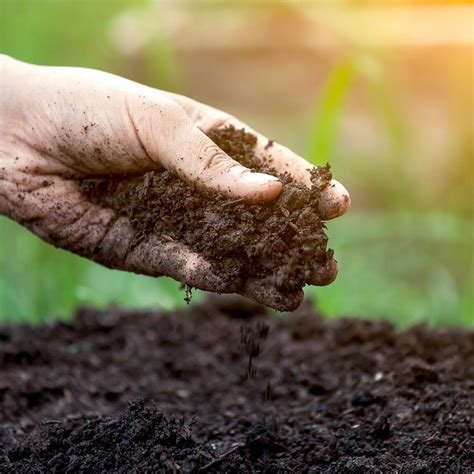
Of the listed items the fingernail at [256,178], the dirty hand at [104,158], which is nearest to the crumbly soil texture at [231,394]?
the dirty hand at [104,158]

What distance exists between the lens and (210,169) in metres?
1.62

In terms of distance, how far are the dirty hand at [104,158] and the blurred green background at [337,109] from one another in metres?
1.06

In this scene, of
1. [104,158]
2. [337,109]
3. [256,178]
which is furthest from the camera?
[337,109]

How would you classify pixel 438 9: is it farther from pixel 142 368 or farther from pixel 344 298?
pixel 142 368

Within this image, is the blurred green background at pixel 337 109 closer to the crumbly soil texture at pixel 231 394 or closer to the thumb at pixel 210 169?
the crumbly soil texture at pixel 231 394

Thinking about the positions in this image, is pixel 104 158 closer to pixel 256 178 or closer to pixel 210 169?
pixel 210 169

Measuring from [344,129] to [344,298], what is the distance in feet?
7.02

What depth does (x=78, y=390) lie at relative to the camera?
2.21 metres

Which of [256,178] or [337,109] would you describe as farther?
[337,109]

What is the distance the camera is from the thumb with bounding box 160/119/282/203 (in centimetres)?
157

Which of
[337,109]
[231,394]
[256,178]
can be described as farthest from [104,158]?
[337,109]

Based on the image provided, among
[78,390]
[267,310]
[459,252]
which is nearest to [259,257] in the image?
[78,390]

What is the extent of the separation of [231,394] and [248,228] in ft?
2.49

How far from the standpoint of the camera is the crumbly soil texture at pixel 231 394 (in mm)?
1581
